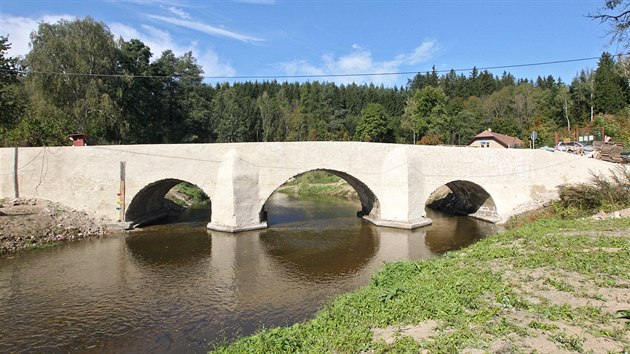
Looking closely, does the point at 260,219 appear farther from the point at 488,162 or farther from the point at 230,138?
the point at 230,138

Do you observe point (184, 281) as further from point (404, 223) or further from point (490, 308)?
point (404, 223)

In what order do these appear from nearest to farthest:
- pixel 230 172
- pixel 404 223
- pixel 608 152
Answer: pixel 230 172 → pixel 404 223 → pixel 608 152

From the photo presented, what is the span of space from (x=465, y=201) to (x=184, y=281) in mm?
21759

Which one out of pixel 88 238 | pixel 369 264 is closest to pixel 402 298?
pixel 369 264

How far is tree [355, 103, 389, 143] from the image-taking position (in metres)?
62.9

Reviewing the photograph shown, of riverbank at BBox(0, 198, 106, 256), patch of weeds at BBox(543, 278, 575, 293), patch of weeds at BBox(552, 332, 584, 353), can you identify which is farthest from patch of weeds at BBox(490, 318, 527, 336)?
riverbank at BBox(0, 198, 106, 256)

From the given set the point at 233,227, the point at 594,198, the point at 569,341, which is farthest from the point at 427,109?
the point at 569,341

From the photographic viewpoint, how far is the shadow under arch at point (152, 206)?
21.8 meters

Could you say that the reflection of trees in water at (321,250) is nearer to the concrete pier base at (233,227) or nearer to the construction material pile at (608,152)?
the concrete pier base at (233,227)

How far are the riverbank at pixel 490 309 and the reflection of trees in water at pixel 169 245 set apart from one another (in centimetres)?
958

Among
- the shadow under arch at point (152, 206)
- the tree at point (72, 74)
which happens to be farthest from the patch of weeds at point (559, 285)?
the tree at point (72, 74)

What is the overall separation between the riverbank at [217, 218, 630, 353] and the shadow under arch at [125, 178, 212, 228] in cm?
1659

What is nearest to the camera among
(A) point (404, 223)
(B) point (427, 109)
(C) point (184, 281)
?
(C) point (184, 281)

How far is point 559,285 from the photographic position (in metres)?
7.29
